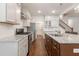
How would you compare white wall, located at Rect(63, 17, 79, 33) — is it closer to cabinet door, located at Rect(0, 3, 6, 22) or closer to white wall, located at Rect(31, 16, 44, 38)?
white wall, located at Rect(31, 16, 44, 38)

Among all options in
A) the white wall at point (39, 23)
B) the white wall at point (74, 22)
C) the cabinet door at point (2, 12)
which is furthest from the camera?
the white wall at point (74, 22)

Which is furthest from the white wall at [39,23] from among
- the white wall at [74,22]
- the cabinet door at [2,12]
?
the cabinet door at [2,12]

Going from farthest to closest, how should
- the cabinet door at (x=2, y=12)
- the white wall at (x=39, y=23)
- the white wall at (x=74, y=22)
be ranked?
the white wall at (x=74, y=22) < the white wall at (x=39, y=23) < the cabinet door at (x=2, y=12)

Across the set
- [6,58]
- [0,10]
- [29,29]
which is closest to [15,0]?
[6,58]

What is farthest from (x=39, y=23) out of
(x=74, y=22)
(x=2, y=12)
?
(x=2, y=12)

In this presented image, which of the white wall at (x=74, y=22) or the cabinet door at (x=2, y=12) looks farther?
the white wall at (x=74, y=22)

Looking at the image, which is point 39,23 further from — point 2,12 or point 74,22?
point 2,12

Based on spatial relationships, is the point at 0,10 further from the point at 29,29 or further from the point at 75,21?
the point at 75,21

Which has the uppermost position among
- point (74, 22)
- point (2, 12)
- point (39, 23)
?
point (74, 22)

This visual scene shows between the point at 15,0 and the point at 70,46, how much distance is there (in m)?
1.58

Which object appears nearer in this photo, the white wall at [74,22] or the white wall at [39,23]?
the white wall at [39,23]

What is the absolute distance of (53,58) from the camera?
840 millimetres

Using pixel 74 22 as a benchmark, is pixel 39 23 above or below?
below

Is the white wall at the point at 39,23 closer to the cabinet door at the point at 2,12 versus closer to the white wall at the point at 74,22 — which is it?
the white wall at the point at 74,22
